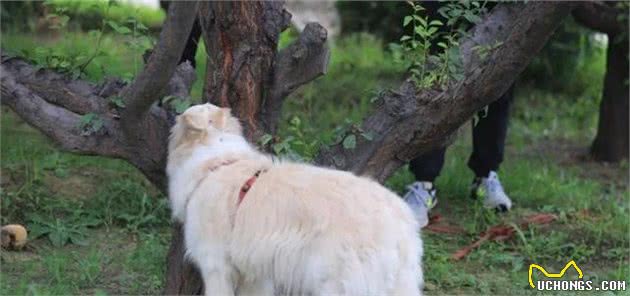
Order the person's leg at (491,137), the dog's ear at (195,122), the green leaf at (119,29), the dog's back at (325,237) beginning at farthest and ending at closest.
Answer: the person's leg at (491,137)
the green leaf at (119,29)
the dog's ear at (195,122)
the dog's back at (325,237)

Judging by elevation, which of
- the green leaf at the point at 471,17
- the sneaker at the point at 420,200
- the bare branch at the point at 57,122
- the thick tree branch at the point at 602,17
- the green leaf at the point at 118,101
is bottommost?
the sneaker at the point at 420,200

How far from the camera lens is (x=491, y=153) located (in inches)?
220

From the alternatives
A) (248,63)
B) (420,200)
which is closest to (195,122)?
(248,63)

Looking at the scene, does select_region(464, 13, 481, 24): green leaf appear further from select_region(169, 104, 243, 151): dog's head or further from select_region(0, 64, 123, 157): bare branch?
select_region(0, 64, 123, 157): bare branch

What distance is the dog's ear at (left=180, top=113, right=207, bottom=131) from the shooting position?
332 centimetres

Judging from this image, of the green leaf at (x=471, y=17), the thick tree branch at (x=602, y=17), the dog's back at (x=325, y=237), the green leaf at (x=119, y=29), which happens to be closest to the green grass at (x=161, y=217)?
the green leaf at (x=119, y=29)

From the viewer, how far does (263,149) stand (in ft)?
12.2

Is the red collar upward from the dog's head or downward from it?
downward

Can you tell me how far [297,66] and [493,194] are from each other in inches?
88.1

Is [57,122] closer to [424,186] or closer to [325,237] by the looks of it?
[325,237]

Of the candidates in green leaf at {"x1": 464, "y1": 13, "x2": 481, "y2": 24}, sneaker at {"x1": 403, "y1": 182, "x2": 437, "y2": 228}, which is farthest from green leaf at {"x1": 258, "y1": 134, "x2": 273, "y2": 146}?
sneaker at {"x1": 403, "y1": 182, "x2": 437, "y2": 228}

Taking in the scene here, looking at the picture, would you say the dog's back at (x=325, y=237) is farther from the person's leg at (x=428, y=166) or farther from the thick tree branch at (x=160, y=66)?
the person's leg at (x=428, y=166)

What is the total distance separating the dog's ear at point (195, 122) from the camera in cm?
332

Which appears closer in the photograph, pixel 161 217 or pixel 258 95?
pixel 258 95
